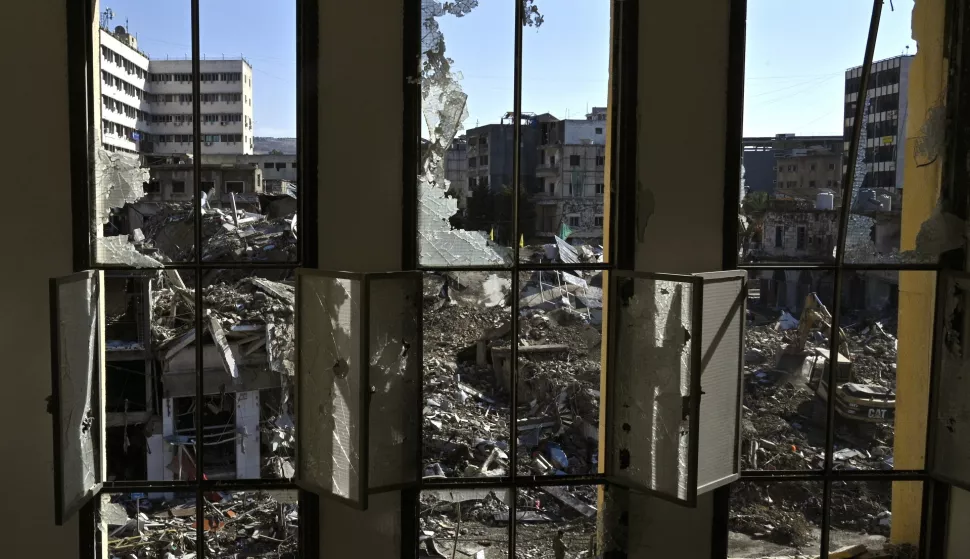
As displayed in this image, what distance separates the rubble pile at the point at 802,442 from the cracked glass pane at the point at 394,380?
1.81m

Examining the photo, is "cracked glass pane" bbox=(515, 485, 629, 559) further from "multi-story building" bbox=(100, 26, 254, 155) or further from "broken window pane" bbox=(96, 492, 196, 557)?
"multi-story building" bbox=(100, 26, 254, 155)

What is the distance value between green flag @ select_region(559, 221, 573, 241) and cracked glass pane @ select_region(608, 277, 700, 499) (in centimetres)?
42

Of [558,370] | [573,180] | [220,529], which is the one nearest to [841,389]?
[558,370]

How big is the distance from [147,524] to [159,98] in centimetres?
212

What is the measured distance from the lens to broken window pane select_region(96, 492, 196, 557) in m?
2.86

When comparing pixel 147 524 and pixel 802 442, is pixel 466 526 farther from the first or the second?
pixel 802 442

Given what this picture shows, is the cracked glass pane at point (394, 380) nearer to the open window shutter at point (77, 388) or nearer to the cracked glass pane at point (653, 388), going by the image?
the cracked glass pane at point (653, 388)

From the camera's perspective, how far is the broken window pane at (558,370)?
3.23 meters

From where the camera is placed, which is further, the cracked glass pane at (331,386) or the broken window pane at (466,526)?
the broken window pane at (466,526)

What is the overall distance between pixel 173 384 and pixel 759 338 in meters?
3.13

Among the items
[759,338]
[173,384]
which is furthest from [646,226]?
[173,384]

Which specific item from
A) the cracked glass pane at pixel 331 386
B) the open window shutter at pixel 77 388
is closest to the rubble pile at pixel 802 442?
the cracked glass pane at pixel 331 386

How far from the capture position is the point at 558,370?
3945 mm

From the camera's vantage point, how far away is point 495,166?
2.99 meters
